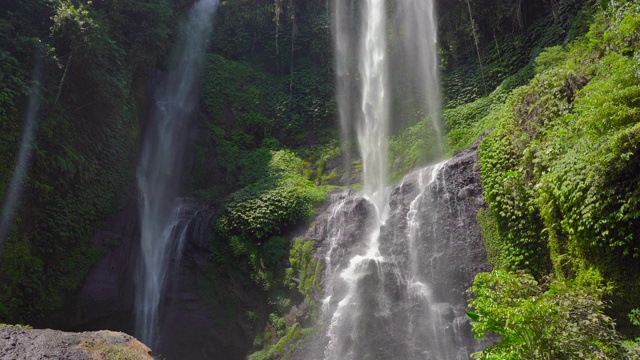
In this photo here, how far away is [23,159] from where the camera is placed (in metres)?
14.2

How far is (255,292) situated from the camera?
15.0m

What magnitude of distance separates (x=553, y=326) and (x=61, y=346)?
7.63 meters

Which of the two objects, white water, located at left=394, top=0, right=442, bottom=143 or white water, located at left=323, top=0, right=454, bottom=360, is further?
white water, located at left=394, top=0, right=442, bottom=143

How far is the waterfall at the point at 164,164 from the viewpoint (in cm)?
1641

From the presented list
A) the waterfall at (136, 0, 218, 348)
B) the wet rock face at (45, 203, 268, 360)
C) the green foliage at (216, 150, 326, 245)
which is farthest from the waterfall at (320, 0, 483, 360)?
the waterfall at (136, 0, 218, 348)

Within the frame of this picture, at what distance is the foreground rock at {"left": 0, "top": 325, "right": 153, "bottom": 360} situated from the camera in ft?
23.9

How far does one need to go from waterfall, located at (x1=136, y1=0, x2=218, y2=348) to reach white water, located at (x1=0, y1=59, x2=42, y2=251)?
469 cm

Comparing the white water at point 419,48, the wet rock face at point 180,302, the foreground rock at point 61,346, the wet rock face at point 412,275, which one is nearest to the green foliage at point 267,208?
the wet rock face at point 180,302

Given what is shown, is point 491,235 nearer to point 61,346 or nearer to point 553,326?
point 553,326

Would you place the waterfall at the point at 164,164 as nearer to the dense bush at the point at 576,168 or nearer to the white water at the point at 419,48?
the white water at the point at 419,48

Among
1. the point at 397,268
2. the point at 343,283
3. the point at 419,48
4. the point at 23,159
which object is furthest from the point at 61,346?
the point at 419,48

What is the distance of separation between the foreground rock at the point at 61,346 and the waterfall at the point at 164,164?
8068mm

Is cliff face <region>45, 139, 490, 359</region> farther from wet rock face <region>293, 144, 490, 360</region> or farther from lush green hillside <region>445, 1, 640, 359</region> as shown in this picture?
lush green hillside <region>445, 1, 640, 359</region>

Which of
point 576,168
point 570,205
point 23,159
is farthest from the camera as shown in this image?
point 23,159
